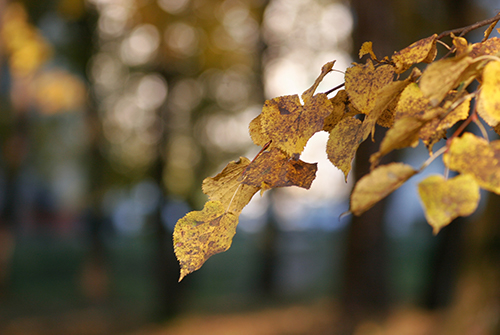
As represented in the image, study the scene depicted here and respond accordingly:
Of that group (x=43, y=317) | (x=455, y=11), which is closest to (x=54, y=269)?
(x=43, y=317)

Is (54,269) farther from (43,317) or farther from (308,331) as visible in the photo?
(308,331)

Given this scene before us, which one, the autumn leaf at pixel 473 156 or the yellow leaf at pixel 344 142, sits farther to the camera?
the yellow leaf at pixel 344 142

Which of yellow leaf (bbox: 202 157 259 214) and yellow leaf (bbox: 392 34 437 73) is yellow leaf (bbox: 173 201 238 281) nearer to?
yellow leaf (bbox: 202 157 259 214)

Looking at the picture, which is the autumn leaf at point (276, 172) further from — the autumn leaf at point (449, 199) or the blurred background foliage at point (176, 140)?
the blurred background foliage at point (176, 140)

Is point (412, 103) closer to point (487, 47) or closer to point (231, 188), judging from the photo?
point (487, 47)

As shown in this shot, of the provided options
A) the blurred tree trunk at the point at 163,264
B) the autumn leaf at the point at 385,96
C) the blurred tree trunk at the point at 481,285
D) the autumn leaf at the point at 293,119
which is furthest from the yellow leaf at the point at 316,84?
the blurred tree trunk at the point at 163,264

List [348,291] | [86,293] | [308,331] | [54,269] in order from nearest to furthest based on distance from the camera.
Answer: [348,291] < [308,331] < [86,293] < [54,269]

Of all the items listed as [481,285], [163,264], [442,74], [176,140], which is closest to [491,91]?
[442,74]
